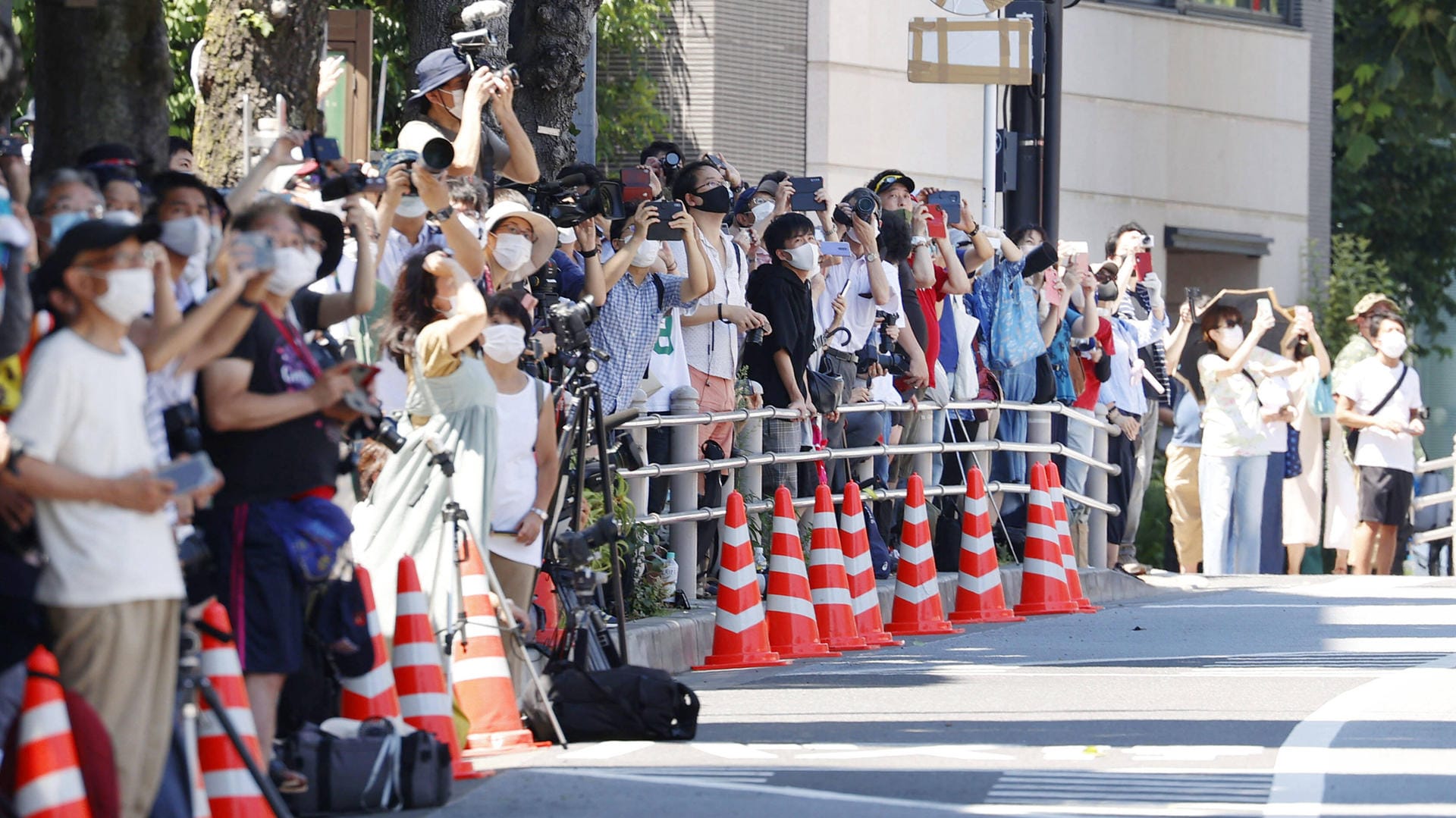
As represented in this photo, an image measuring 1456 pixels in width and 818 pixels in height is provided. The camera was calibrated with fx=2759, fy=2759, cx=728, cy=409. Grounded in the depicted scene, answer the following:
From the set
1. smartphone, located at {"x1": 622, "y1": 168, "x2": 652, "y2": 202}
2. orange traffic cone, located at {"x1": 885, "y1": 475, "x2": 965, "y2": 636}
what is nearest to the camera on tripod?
orange traffic cone, located at {"x1": 885, "y1": 475, "x2": 965, "y2": 636}

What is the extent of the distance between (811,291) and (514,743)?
5718 millimetres

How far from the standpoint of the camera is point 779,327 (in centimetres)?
1455

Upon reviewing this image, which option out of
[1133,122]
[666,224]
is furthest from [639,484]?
[1133,122]

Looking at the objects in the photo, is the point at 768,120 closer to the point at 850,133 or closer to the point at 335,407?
the point at 850,133

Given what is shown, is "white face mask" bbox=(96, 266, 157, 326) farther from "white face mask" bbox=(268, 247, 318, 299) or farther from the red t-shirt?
the red t-shirt

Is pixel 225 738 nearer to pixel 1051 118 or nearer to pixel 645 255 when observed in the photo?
pixel 645 255

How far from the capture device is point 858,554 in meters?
14.2

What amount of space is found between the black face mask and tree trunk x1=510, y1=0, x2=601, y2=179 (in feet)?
4.49

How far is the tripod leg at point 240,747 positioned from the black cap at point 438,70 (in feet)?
15.1

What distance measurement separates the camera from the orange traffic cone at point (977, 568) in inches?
608

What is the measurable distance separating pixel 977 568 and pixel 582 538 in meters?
5.53

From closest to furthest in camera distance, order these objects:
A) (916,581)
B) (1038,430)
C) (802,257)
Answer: (802,257) → (916,581) → (1038,430)

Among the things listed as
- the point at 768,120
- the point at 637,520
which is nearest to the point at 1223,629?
the point at 637,520

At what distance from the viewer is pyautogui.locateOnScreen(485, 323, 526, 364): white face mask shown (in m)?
10.2
